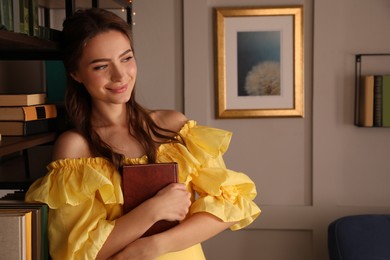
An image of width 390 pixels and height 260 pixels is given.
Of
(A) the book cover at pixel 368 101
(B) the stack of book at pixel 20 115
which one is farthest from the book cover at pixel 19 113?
(A) the book cover at pixel 368 101

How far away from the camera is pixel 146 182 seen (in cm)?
148

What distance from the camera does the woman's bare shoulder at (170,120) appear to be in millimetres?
A: 1727

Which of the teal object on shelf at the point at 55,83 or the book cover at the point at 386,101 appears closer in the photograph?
the teal object on shelf at the point at 55,83

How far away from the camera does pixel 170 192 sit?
4.82 feet

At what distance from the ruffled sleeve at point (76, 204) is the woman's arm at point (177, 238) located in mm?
97

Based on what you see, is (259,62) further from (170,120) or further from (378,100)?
(170,120)

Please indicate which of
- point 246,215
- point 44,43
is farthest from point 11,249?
point 246,215

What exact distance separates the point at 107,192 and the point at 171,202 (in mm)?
180

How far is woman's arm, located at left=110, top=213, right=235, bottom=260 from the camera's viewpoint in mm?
1456

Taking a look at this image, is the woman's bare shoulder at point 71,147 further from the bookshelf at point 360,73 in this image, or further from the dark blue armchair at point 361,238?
the bookshelf at point 360,73

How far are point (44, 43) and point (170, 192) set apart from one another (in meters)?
0.56

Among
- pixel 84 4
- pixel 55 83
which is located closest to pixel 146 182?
pixel 55 83

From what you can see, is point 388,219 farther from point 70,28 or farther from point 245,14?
point 70,28

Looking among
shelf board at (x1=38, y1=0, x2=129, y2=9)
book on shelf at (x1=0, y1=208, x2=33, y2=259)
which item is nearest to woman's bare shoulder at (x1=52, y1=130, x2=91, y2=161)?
book on shelf at (x1=0, y1=208, x2=33, y2=259)
